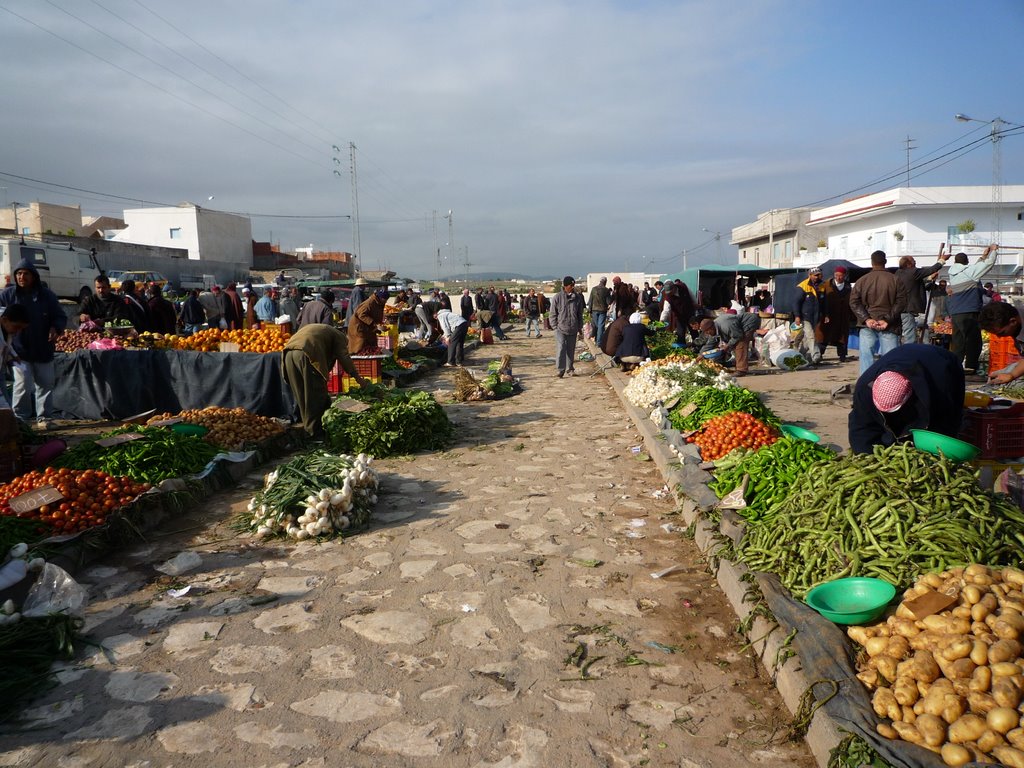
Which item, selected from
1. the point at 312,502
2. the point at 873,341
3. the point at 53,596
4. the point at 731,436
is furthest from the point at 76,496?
the point at 873,341

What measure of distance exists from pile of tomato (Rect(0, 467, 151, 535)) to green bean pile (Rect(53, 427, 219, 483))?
1.02ft

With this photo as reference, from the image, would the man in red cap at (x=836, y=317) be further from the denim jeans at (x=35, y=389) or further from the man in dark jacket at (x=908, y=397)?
the denim jeans at (x=35, y=389)

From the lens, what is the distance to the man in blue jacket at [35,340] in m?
9.09

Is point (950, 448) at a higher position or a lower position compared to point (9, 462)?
higher

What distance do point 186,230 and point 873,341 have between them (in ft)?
212

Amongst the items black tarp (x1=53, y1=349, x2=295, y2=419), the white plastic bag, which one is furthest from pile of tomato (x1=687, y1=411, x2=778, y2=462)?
black tarp (x1=53, y1=349, x2=295, y2=419)

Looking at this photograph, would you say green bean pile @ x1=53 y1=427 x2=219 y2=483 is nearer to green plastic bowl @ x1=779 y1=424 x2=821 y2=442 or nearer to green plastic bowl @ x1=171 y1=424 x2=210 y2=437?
green plastic bowl @ x1=171 y1=424 x2=210 y2=437

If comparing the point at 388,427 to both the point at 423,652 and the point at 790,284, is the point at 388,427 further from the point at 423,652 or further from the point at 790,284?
the point at 790,284

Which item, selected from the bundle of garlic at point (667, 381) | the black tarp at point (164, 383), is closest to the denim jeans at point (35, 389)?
the black tarp at point (164, 383)

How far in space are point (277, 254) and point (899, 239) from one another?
187 feet

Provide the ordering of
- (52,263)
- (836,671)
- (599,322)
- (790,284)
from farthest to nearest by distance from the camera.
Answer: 1. (52,263)
2. (790,284)
3. (599,322)
4. (836,671)

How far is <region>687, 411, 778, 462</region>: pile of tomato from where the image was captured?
6.33 m

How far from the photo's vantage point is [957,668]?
2693 millimetres

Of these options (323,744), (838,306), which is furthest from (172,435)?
(838,306)
